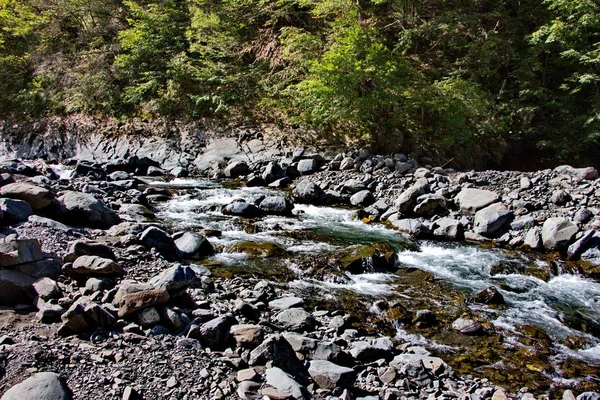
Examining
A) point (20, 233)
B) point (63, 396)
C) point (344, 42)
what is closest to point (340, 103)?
point (344, 42)

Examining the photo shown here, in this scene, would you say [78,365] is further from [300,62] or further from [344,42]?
[300,62]

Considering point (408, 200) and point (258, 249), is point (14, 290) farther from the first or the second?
point (408, 200)

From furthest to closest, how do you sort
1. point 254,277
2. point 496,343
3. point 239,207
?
point 239,207
point 254,277
point 496,343

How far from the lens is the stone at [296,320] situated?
16.5 ft

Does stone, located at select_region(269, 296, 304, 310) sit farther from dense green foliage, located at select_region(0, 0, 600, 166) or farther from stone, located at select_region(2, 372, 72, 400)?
dense green foliage, located at select_region(0, 0, 600, 166)

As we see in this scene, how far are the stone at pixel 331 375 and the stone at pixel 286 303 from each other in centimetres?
138

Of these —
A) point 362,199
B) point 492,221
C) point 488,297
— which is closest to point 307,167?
point 362,199

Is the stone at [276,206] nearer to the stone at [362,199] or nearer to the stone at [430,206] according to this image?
the stone at [362,199]

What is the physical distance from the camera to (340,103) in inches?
609

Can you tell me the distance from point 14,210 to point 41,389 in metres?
4.79

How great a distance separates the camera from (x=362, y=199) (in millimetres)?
12125

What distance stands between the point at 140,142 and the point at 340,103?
31.3ft

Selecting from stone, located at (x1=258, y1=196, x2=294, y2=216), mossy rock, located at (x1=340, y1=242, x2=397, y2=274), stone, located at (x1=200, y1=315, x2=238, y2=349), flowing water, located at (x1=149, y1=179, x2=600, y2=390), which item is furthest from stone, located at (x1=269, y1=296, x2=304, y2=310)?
stone, located at (x1=258, y1=196, x2=294, y2=216)

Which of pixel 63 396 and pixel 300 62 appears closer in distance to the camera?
pixel 63 396
